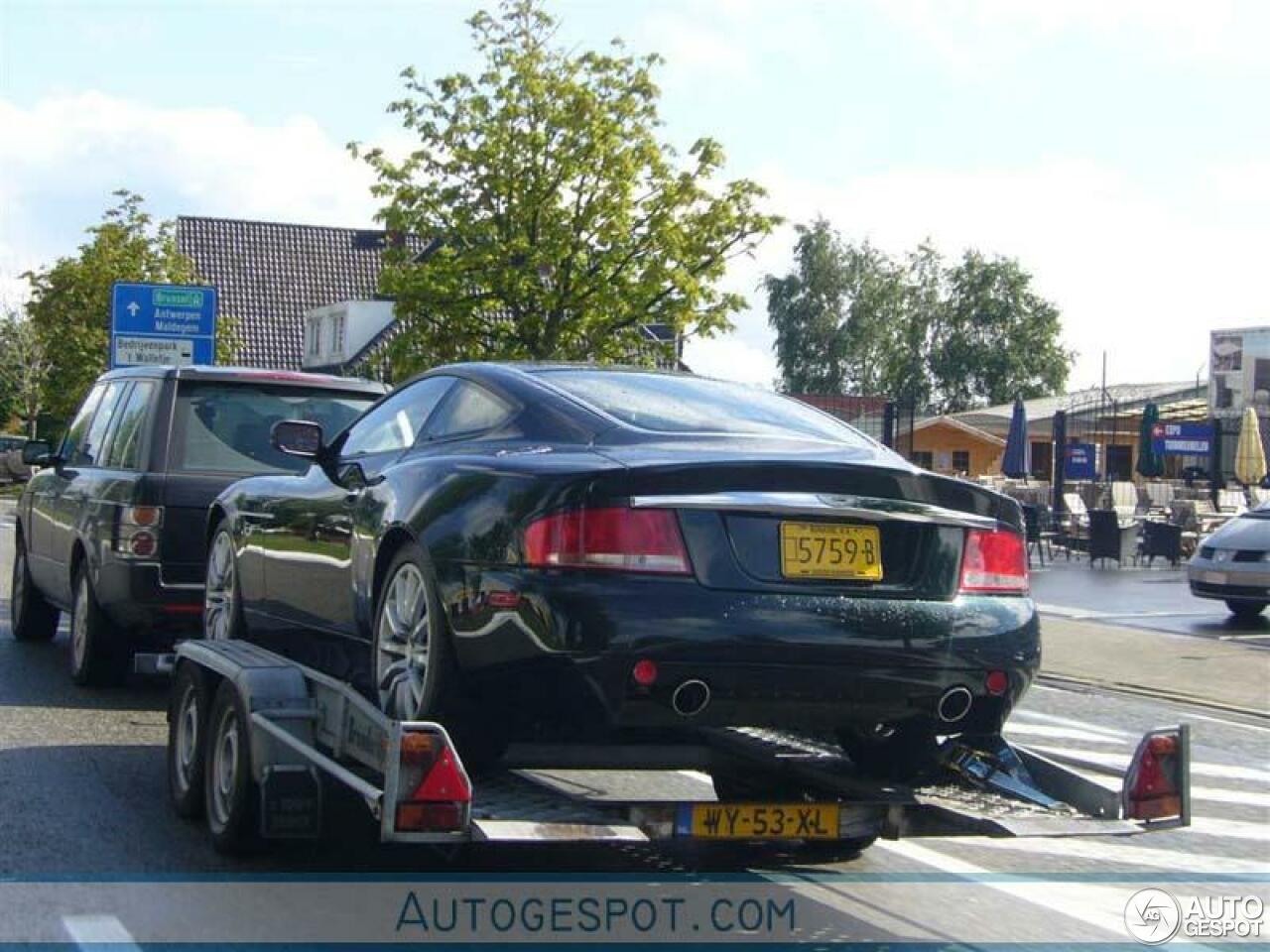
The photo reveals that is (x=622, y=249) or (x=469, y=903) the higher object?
(x=622, y=249)

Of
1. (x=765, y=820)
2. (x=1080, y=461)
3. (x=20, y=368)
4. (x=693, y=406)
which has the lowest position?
(x=765, y=820)

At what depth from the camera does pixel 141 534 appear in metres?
9.98

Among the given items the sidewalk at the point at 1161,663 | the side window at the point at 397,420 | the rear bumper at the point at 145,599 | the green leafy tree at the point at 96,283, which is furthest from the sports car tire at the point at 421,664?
the green leafy tree at the point at 96,283

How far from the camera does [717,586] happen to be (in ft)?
16.9

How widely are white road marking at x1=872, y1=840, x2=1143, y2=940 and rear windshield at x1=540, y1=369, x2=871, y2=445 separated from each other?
5.12ft

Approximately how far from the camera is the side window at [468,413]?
20.1ft

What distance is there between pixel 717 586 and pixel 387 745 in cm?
102

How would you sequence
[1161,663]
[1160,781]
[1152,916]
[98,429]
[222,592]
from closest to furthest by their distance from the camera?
[1160,781]
[1152,916]
[222,592]
[98,429]
[1161,663]

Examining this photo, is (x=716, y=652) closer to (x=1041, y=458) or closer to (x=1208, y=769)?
(x=1208, y=769)

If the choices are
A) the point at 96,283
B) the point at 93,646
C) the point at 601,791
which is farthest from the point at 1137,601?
the point at 96,283

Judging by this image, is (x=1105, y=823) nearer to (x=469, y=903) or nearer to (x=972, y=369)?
(x=469, y=903)

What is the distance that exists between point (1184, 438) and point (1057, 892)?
33.4m

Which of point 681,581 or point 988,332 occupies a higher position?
point 988,332

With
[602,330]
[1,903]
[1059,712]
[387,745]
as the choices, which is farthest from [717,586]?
[602,330]
